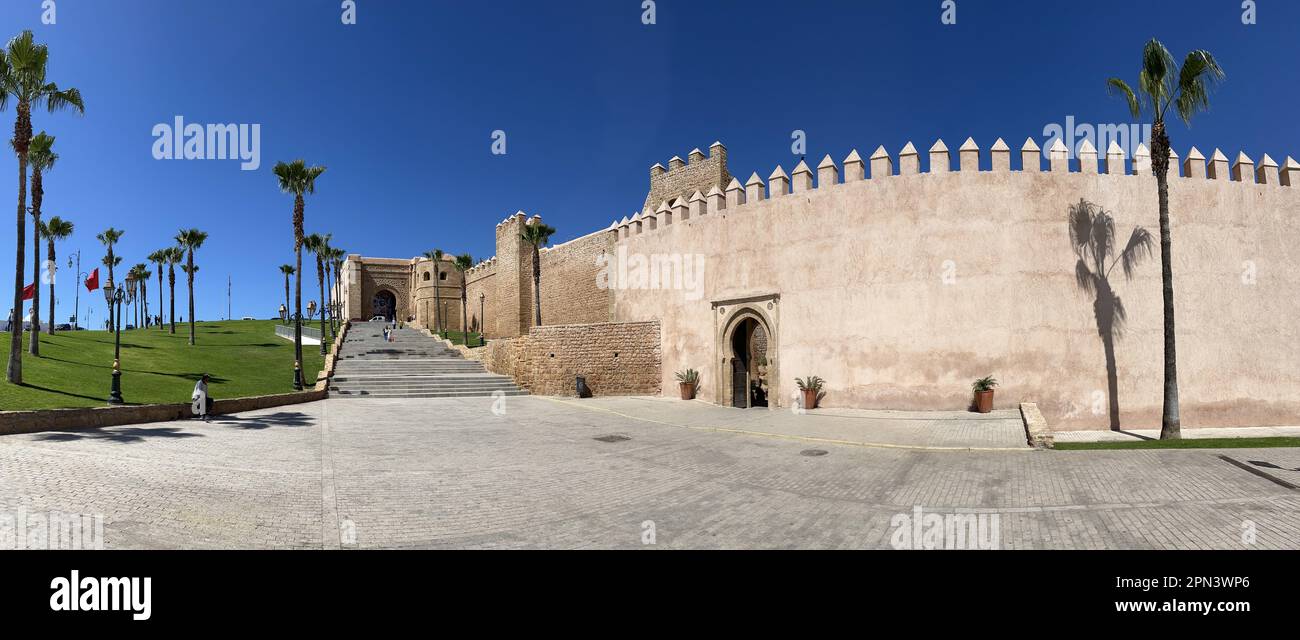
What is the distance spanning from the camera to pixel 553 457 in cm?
973

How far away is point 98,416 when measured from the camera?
11.7 metres

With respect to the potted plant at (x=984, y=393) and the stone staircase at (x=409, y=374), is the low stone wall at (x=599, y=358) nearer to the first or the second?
the stone staircase at (x=409, y=374)

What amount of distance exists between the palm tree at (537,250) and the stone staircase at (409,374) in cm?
546

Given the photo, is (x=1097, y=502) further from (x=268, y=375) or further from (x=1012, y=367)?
(x=268, y=375)

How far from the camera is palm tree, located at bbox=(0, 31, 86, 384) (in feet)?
50.6

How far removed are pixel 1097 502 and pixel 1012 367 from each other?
356 inches

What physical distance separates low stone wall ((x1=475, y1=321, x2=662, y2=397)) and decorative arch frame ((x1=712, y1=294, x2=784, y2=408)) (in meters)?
3.55

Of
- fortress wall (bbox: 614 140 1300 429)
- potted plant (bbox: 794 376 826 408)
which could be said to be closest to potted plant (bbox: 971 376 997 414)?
fortress wall (bbox: 614 140 1300 429)

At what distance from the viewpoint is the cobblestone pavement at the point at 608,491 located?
541 cm

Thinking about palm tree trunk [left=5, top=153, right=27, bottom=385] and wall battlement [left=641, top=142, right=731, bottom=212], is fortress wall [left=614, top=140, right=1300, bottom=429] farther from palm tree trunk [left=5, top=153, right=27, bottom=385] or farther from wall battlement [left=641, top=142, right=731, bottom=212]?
palm tree trunk [left=5, top=153, right=27, bottom=385]

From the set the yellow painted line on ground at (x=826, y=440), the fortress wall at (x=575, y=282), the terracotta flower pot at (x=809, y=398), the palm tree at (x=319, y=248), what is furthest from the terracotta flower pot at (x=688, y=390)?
the palm tree at (x=319, y=248)
